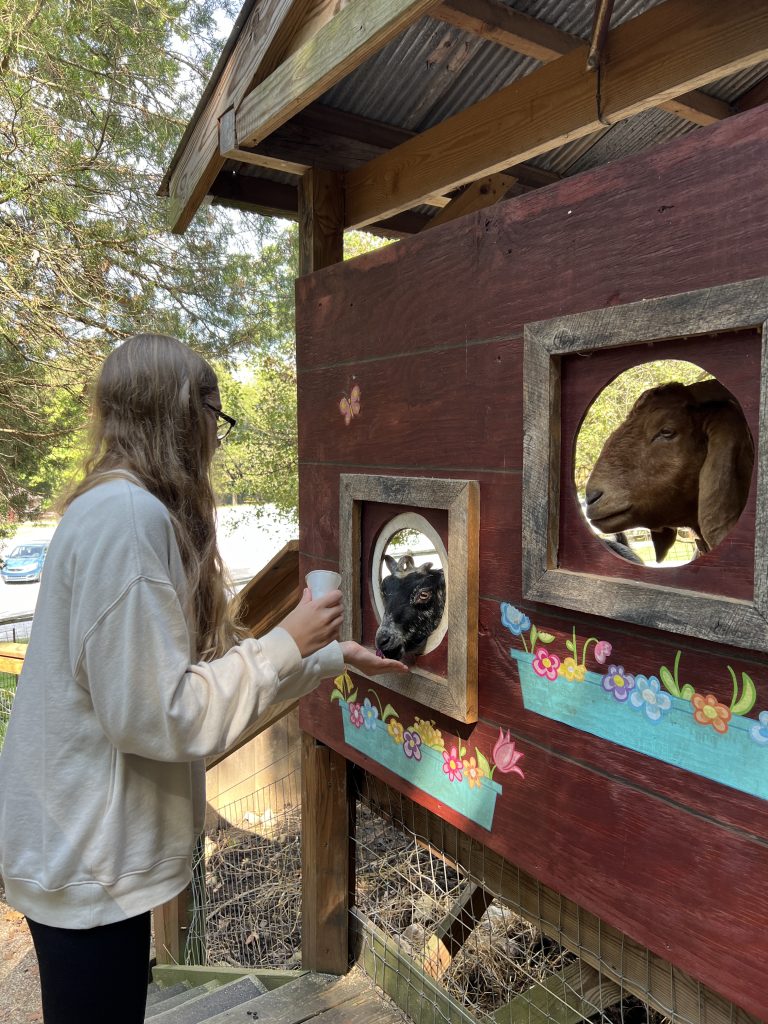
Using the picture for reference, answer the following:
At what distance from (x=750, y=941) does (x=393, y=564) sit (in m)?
1.10

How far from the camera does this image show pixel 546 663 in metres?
1.42

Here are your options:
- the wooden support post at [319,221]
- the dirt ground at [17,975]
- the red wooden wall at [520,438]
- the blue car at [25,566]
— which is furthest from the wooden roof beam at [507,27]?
the blue car at [25,566]

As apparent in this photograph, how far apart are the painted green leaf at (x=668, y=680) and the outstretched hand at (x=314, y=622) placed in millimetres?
603

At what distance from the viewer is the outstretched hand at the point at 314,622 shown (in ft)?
4.52

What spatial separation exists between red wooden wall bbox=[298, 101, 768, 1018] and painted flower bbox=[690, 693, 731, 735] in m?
0.03

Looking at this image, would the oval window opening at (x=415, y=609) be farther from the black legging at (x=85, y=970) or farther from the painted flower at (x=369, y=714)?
the black legging at (x=85, y=970)

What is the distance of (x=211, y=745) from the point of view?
119 centimetres

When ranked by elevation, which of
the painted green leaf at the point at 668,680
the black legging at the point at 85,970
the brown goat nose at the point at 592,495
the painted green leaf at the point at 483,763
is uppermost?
the brown goat nose at the point at 592,495

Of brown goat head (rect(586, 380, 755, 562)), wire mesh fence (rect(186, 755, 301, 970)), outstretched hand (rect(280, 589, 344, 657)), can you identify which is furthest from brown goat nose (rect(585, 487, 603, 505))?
wire mesh fence (rect(186, 755, 301, 970))

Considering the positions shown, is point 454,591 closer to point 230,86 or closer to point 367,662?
point 367,662

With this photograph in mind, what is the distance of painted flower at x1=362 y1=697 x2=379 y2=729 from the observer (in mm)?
1999

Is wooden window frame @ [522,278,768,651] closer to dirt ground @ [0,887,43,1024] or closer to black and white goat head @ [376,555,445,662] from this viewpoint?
black and white goat head @ [376,555,445,662]

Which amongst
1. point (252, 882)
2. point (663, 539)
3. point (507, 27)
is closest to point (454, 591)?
point (663, 539)

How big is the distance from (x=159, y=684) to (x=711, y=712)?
34.5 inches
